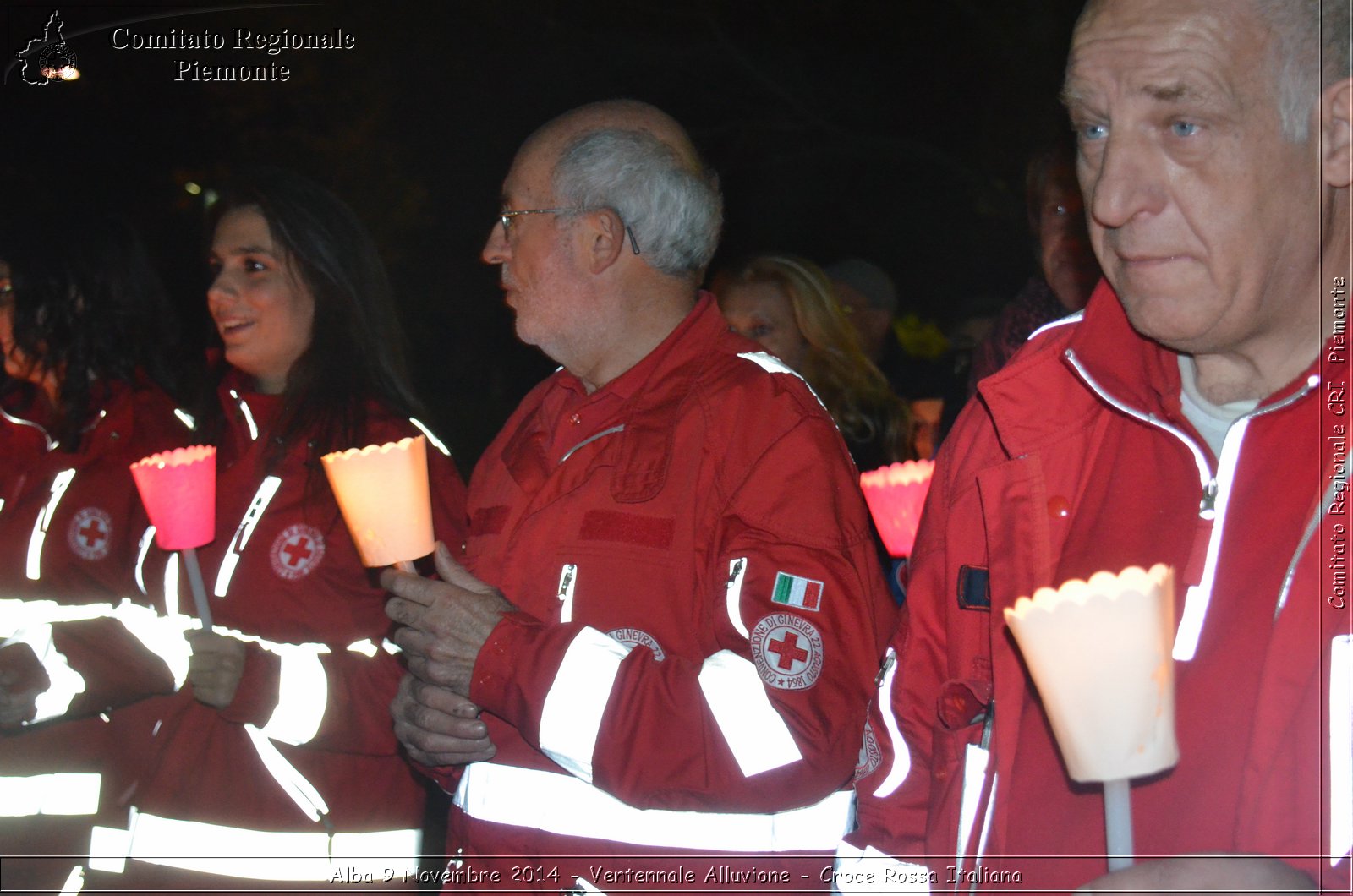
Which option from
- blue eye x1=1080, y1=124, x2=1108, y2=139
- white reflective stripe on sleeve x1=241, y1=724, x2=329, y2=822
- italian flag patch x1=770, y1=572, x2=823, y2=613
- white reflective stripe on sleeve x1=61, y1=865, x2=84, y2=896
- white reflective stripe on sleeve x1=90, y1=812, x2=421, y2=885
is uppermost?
blue eye x1=1080, y1=124, x2=1108, y2=139

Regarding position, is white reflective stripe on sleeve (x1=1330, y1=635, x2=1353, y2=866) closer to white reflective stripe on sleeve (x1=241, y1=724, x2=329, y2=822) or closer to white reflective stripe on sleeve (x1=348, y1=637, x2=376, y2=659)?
white reflective stripe on sleeve (x1=348, y1=637, x2=376, y2=659)

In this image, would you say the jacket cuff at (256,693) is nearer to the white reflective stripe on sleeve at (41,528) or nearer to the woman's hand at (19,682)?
the woman's hand at (19,682)

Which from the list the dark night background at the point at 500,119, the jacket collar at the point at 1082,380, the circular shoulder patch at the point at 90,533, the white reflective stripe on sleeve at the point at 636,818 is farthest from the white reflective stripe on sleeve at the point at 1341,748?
the dark night background at the point at 500,119

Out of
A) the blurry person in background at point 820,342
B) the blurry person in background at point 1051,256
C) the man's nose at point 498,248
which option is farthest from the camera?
the blurry person in background at point 820,342

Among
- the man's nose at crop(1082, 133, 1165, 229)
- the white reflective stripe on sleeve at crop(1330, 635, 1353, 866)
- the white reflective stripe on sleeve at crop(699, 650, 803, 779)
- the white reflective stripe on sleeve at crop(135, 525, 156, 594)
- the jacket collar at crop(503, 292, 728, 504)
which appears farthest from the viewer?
the white reflective stripe on sleeve at crop(135, 525, 156, 594)

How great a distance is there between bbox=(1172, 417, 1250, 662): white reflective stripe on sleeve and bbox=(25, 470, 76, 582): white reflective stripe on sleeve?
10.7ft

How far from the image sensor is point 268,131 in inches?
340

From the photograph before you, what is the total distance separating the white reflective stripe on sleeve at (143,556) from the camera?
3.62m

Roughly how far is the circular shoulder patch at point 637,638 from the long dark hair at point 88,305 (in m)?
2.42

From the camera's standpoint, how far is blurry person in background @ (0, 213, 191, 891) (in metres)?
3.66

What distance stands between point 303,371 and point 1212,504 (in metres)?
2.49

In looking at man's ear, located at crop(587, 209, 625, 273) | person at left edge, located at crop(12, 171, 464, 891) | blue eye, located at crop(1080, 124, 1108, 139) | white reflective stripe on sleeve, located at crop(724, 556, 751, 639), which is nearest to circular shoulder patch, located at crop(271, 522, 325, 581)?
person at left edge, located at crop(12, 171, 464, 891)

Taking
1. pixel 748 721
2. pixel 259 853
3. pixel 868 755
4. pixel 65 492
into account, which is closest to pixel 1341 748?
pixel 868 755

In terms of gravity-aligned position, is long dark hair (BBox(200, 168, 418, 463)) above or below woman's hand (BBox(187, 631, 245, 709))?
above
